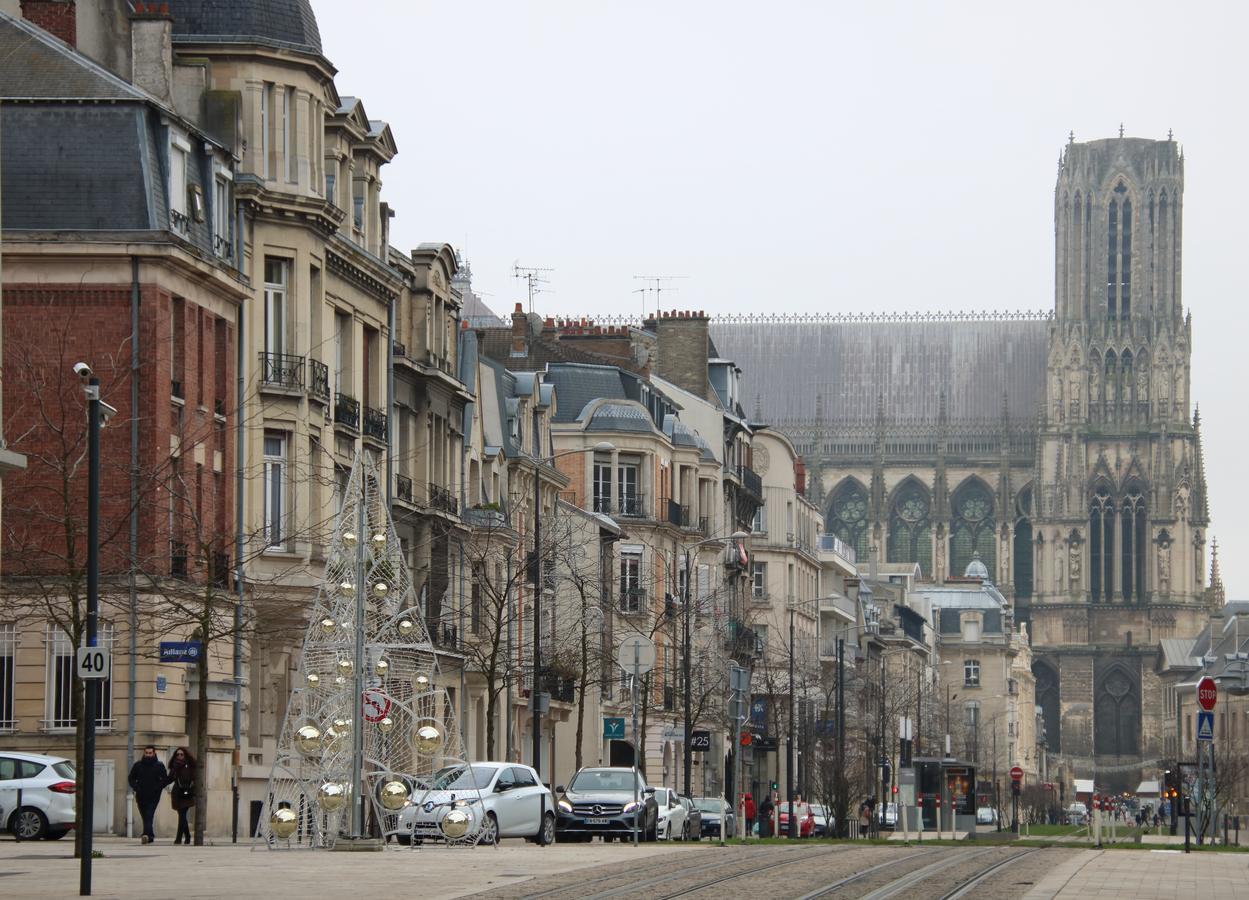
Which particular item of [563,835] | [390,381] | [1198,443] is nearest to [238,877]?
[563,835]

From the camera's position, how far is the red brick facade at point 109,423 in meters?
42.3

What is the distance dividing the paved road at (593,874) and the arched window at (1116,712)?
471 feet

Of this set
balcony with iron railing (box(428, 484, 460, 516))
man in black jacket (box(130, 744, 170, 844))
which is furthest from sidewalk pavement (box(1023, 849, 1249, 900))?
balcony with iron railing (box(428, 484, 460, 516))

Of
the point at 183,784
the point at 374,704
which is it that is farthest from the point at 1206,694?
the point at 183,784

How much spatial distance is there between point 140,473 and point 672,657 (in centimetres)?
4755

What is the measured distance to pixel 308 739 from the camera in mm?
33812

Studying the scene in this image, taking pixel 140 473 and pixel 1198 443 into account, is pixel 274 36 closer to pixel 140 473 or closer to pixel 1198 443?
pixel 140 473

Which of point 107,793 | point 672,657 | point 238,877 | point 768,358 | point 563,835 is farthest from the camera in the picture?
point 768,358

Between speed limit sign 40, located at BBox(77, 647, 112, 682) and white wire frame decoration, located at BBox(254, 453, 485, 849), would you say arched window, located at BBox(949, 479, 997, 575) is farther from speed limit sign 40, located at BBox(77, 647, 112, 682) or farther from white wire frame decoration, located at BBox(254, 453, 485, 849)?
speed limit sign 40, located at BBox(77, 647, 112, 682)

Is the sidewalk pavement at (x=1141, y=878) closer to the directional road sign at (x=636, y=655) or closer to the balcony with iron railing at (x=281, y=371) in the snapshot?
the directional road sign at (x=636, y=655)

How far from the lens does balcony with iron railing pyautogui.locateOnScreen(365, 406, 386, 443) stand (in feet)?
177

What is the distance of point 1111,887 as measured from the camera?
29844 mm

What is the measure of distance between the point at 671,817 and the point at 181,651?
18.1 metres

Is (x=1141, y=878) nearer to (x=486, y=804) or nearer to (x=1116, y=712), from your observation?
(x=486, y=804)
